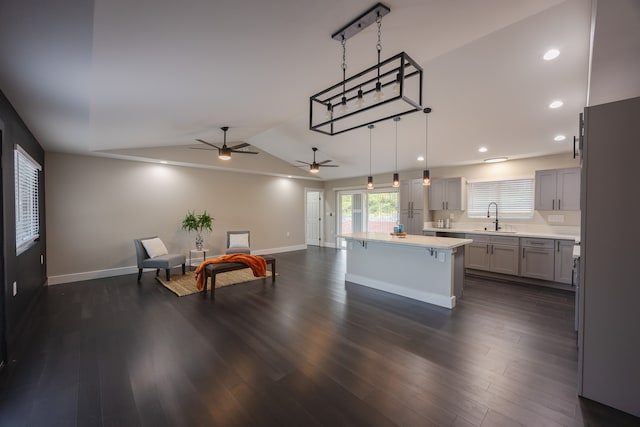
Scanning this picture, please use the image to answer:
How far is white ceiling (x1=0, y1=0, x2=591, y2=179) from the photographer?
1.60 m

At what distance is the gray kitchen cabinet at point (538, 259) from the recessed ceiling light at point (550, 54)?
3297mm

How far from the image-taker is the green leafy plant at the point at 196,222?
6.19 m

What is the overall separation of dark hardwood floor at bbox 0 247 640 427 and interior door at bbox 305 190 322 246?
5721mm

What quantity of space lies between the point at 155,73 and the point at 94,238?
4.70 metres

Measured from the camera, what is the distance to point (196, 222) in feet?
20.6

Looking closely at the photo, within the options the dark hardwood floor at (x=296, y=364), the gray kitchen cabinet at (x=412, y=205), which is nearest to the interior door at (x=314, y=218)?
the gray kitchen cabinet at (x=412, y=205)

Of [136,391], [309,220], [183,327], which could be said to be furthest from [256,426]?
[309,220]

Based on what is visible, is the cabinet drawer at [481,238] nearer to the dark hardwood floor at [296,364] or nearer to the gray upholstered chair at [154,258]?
the dark hardwood floor at [296,364]

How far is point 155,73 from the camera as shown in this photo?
2256 millimetres

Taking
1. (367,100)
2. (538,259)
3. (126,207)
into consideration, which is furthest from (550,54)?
(126,207)

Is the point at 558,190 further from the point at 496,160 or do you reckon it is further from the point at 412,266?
the point at 412,266

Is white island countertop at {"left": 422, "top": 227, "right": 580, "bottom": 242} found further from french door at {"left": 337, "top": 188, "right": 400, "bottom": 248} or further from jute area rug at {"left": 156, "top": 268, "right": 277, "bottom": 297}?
jute area rug at {"left": 156, "top": 268, "right": 277, "bottom": 297}

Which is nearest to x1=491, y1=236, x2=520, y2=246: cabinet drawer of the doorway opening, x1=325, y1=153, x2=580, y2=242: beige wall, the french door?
x1=325, y1=153, x2=580, y2=242: beige wall

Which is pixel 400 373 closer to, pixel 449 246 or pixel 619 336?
pixel 619 336
